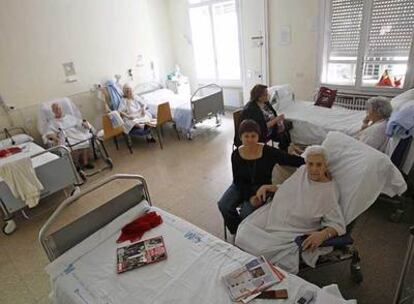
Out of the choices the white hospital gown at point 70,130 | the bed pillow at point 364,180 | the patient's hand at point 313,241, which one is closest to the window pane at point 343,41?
the bed pillow at point 364,180

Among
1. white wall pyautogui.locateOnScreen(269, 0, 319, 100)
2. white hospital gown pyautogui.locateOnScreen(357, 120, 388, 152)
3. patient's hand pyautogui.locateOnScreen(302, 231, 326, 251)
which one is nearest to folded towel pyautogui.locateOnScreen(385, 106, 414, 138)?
white hospital gown pyautogui.locateOnScreen(357, 120, 388, 152)

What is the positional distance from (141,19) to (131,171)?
10.4 ft

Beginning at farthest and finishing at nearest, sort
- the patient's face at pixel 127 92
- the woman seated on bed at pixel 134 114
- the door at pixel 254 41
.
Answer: the patient's face at pixel 127 92 → the door at pixel 254 41 → the woman seated on bed at pixel 134 114

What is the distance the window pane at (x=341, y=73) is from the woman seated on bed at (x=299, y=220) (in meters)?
2.84

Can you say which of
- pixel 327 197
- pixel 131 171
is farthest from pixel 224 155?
pixel 327 197

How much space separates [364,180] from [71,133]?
12.4ft

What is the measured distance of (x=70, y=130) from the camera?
4.07m

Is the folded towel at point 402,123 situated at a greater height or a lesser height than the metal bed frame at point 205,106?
greater

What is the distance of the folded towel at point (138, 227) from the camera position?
5.77ft

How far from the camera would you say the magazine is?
1.55 meters

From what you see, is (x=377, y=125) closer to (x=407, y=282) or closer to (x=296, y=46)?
(x=407, y=282)

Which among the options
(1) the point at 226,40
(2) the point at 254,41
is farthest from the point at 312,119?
(1) the point at 226,40

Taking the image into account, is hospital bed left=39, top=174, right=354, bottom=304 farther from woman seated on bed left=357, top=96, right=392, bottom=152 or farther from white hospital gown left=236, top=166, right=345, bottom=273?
woman seated on bed left=357, top=96, right=392, bottom=152

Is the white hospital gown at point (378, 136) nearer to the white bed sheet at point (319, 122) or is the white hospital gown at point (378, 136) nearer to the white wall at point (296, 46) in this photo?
the white bed sheet at point (319, 122)
